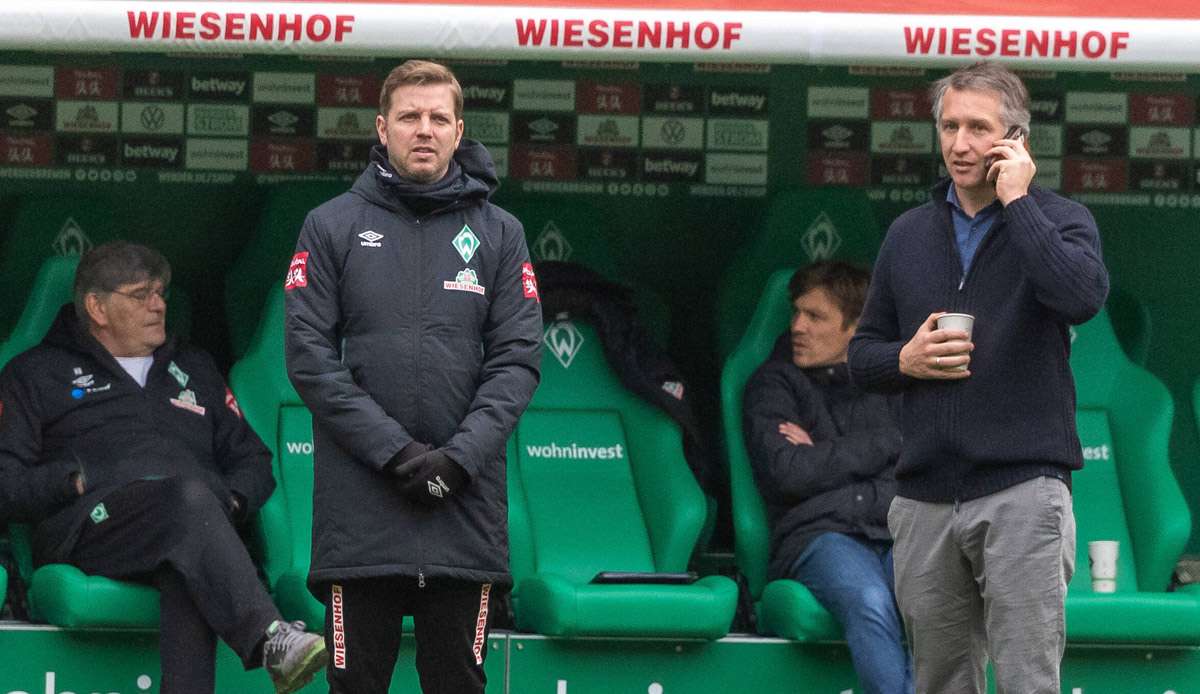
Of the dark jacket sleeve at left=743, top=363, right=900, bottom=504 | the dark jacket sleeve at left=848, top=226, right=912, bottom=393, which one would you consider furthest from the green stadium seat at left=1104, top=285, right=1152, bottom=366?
the dark jacket sleeve at left=848, top=226, right=912, bottom=393

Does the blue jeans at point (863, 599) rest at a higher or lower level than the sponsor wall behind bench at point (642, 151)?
lower

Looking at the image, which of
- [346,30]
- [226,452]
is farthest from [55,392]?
[346,30]

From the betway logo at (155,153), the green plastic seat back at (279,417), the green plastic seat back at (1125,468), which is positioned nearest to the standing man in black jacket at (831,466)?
the green plastic seat back at (1125,468)

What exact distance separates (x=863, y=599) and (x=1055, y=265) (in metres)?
1.67

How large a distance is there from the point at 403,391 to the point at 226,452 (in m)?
1.58

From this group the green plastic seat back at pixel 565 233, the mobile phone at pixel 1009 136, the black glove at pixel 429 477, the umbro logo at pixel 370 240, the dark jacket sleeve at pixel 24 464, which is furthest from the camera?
the green plastic seat back at pixel 565 233

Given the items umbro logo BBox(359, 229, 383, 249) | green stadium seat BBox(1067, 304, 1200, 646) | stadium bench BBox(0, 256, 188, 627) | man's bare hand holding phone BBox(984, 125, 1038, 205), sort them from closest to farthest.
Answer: man's bare hand holding phone BBox(984, 125, 1038, 205) < umbro logo BBox(359, 229, 383, 249) < stadium bench BBox(0, 256, 188, 627) < green stadium seat BBox(1067, 304, 1200, 646)

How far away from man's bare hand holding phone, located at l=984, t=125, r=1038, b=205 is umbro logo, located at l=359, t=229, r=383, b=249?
133 centimetres

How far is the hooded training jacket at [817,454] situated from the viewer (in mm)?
6137

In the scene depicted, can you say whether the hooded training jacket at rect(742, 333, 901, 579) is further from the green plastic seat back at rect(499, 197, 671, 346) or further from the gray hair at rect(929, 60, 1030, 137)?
the gray hair at rect(929, 60, 1030, 137)

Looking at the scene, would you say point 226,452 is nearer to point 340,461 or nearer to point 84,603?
point 84,603

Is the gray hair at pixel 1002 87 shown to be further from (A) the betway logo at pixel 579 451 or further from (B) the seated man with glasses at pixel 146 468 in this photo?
(A) the betway logo at pixel 579 451

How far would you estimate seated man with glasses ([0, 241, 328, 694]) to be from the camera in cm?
561

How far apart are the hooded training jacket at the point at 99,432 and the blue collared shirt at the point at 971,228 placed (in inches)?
91.2
